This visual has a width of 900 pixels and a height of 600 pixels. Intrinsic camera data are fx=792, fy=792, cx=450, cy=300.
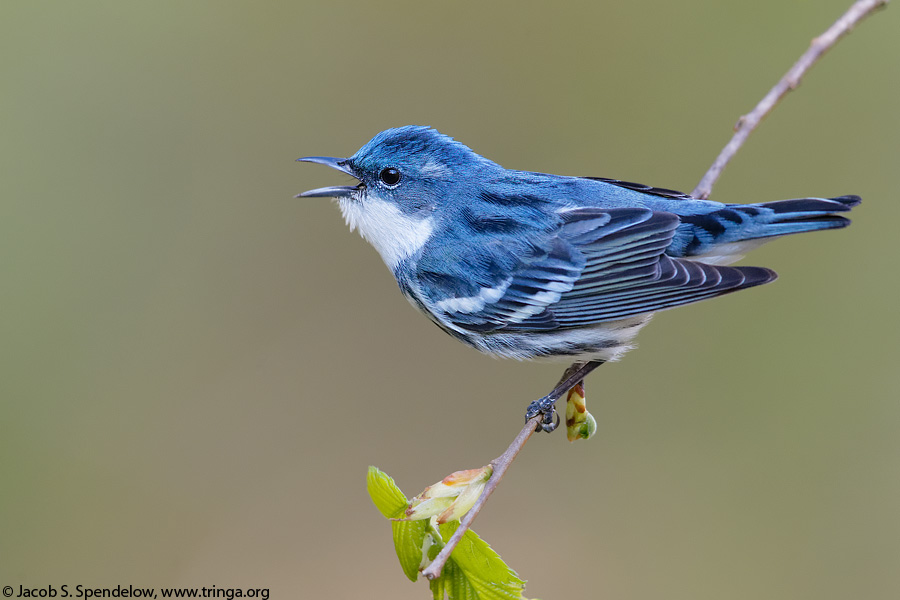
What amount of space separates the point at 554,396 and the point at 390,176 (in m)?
1.35

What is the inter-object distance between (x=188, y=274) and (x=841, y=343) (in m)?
5.26

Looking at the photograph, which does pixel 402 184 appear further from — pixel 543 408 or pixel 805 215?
pixel 805 215

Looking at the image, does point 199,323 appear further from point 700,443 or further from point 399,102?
point 700,443

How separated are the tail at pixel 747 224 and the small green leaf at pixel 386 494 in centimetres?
192

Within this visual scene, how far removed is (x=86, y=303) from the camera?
6.47 meters

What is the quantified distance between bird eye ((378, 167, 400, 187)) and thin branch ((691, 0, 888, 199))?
154 cm

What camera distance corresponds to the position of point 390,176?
396 cm

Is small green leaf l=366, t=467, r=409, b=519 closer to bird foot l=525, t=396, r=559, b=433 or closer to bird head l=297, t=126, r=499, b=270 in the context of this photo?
bird foot l=525, t=396, r=559, b=433

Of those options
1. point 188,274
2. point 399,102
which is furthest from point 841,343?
point 188,274

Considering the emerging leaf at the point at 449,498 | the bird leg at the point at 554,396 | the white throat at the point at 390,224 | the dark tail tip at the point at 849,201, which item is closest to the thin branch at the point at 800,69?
the dark tail tip at the point at 849,201

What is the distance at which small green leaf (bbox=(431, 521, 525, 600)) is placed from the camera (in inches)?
100

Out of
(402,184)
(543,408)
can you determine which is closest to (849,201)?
(543,408)

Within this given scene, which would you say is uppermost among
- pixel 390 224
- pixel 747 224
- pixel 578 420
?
pixel 390 224

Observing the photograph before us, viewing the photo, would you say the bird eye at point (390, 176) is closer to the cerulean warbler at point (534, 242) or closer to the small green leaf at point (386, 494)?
the cerulean warbler at point (534, 242)
